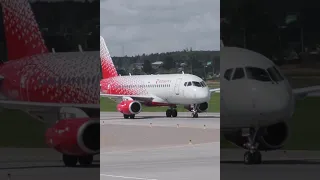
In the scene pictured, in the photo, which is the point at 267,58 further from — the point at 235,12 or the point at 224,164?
the point at 224,164

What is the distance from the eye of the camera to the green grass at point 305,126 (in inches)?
258

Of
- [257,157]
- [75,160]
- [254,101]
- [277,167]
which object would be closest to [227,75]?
[254,101]

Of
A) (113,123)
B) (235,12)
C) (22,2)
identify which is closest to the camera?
(235,12)

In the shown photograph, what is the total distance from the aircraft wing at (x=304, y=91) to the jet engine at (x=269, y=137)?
1.00ft

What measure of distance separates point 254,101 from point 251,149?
45cm

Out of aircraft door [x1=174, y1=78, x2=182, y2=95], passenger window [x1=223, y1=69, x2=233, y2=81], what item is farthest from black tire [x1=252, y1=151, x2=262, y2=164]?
aircraft door [x1=174, y1=78, x2=182, y2=95]

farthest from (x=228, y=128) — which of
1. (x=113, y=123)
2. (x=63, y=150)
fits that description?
(x=113, y=123)

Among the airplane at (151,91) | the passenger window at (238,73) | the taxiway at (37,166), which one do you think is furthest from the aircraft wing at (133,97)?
the passenger window at (238,73)

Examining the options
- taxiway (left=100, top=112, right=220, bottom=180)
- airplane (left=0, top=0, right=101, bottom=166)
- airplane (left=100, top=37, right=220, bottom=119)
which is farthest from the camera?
airplane (left=100, top=37, right=220, bottom=119)

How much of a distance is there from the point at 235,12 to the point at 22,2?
2.08 metres

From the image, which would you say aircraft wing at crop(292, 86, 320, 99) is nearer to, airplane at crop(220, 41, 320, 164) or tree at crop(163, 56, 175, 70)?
airplane at crop(220, 41, 320, 164)

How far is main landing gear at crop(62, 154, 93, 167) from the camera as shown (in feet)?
22.4

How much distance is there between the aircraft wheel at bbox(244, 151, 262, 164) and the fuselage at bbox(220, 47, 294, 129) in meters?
0.27

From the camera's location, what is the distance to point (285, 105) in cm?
679
